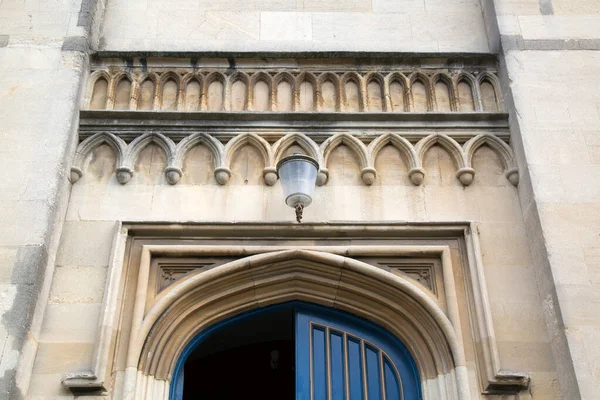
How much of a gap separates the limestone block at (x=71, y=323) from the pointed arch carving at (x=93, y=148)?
1.11 m

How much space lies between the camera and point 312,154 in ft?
20.0

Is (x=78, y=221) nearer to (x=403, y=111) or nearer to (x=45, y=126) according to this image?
(x=45, y=126)

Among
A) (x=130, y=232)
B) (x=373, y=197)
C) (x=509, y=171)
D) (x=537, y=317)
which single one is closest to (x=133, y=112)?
(x=130, y=232)

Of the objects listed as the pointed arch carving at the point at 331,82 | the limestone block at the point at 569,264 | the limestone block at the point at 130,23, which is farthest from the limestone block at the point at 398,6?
the limestone block at the point at 569,264

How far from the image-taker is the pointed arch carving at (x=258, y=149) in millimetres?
5941

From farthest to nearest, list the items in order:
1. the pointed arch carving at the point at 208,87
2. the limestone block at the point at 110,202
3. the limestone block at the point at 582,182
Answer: the pointed arch carving at the point at 208,87 < the limestone block at the point at 110,202 < the limestone block at the point at 582,182

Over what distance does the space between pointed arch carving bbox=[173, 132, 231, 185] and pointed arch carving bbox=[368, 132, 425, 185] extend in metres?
1.17

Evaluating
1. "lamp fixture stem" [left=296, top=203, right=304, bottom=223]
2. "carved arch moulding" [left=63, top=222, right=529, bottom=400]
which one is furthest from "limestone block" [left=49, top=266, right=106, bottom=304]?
"lamp fixture stem" [left=296, top=203, right=304, bottom=223]

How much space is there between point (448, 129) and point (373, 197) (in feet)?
3.07

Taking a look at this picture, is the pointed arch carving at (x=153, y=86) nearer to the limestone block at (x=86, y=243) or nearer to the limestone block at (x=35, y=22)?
the limestone block at (x=35, y=22)

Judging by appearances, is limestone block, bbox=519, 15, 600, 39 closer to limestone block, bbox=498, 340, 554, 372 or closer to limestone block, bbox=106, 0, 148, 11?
limestone block, bbox=498, 340, 554, 372

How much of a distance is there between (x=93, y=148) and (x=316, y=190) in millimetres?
1848

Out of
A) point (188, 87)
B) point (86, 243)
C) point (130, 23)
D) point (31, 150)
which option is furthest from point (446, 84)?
point (31, 150)

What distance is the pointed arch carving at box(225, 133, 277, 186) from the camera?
5941 millimetres
